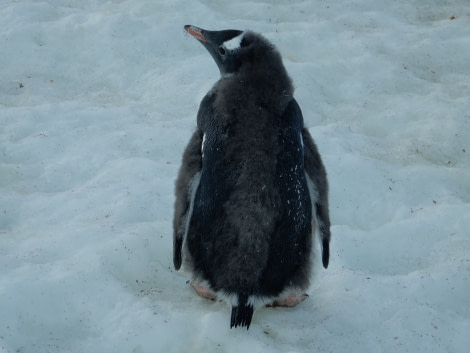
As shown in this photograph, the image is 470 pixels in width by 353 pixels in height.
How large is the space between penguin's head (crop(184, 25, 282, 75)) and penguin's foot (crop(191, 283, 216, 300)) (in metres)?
1.00

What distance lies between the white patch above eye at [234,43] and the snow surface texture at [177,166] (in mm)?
1042

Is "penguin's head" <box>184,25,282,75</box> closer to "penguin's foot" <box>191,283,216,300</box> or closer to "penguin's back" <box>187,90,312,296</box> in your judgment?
"penguin's back" <box>187,90,312,296</box>

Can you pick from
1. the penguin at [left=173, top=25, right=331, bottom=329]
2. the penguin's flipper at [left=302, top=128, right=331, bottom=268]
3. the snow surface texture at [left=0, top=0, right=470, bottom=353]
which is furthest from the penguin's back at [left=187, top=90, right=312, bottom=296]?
the snow surface texture at [left=0, top=0, right=470, bottom=353]

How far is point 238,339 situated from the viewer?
2.88m

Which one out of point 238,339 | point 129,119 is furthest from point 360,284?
point 129,119

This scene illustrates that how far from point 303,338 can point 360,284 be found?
532mm

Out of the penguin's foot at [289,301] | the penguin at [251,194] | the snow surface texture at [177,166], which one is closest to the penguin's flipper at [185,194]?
the penguin at [251,194]

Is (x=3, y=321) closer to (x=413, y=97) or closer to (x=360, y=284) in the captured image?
(x=360, y=284)

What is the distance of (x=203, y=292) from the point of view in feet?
10.3

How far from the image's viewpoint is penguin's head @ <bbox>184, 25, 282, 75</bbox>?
10.3 feet

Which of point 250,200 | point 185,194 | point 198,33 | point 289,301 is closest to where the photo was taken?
point 250,200

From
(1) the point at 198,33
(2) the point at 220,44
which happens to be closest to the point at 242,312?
(2) the point at 220,44

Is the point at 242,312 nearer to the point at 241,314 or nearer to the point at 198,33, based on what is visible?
the point at 241,314

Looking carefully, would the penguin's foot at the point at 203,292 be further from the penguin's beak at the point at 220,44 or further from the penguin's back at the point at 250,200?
the penguin's beak at the point at 220,44
